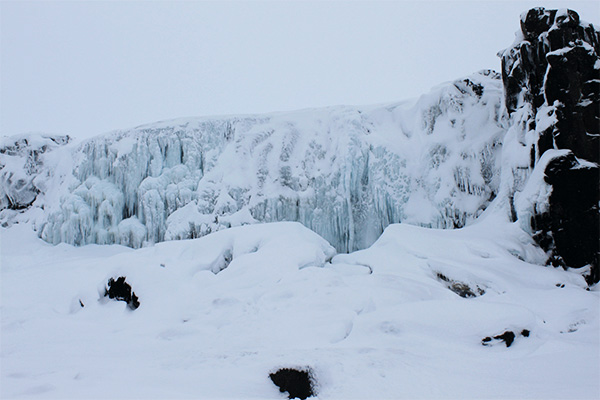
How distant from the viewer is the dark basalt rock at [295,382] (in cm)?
400

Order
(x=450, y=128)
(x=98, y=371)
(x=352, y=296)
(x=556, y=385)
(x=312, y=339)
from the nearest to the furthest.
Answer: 1. (x=556, y=385)
2. (x=98, y=371)
3. (x=312, y=339)
4. (x=352, y=296)
5. (x=450, y=128)

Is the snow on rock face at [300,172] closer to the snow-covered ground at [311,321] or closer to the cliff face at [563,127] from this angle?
the cliff face at [563,127]

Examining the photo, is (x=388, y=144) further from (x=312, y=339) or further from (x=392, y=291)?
Answer: (x=312, y=339)

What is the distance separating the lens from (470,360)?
439 centimetres

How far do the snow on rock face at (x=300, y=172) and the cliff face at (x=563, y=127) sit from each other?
9.76ft

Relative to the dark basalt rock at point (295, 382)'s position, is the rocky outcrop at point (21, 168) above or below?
above

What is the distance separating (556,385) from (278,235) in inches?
286

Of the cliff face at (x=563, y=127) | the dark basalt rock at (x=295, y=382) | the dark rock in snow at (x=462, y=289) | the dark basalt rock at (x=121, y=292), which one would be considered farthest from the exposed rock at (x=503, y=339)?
the dark basalt rock at (x=121, y=292)

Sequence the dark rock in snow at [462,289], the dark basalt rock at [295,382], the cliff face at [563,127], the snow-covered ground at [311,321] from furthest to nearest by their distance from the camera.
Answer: the cliff face at [563,127], the dark rock in snow at [462,289], the dark basalt rock at [295,382], the snow-covered ground at [311,321]

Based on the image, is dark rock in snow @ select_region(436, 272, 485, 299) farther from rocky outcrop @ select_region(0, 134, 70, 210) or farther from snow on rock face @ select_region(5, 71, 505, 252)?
rocky outcrop @ select_region(0, 134, 70, 210)

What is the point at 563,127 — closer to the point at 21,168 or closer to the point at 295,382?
the point at 295,382

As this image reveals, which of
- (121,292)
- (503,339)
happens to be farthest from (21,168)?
(503,339)

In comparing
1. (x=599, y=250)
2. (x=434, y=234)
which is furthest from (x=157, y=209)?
(x=599, y=250)

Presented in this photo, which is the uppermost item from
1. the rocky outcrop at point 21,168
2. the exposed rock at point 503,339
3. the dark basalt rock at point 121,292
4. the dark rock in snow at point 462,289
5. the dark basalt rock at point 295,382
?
the rocky outcrop at point 21,168
